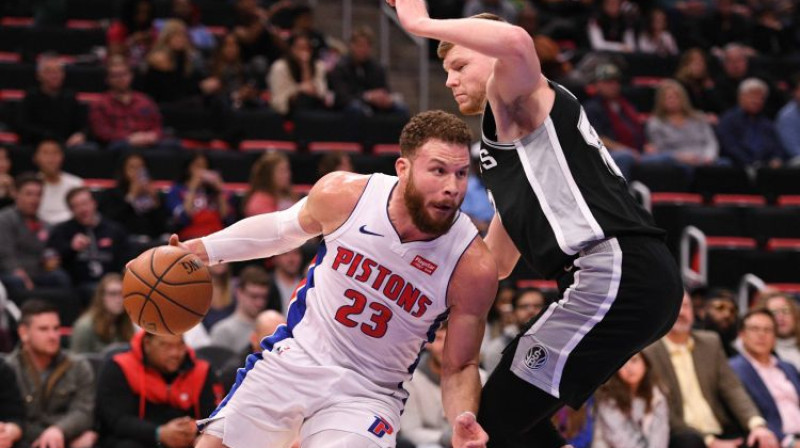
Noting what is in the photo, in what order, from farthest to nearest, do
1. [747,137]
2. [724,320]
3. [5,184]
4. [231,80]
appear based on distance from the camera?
[747,137], [231,80], [5,184], [724,320]

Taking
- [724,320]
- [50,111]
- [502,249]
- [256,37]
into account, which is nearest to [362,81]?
[256,37]

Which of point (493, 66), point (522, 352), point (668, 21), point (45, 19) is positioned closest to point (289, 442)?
point (522, 352)

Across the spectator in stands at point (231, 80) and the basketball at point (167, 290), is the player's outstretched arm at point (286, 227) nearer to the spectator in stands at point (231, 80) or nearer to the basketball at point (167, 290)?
the basketball at point (167, 290)

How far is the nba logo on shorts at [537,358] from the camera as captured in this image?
16.6 ft

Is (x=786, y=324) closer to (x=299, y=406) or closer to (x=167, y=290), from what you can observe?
(x=299, y=406)

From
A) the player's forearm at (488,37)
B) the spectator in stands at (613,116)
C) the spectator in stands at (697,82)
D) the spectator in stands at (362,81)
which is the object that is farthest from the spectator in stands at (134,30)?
the player's forearm at (488,37)

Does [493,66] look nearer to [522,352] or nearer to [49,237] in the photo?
[522,352]

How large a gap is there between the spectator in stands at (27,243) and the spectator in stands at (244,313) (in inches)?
59.5

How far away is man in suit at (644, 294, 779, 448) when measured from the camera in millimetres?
9445

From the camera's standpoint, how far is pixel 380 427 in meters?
5.27

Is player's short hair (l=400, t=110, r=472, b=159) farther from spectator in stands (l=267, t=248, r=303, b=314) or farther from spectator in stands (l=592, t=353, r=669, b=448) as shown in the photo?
spectator in stands (l=267, t=248, r=303, b=314)

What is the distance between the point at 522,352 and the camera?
16.7 feet

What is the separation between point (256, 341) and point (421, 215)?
12.1ft

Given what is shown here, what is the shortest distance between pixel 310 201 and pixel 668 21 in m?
12.8
